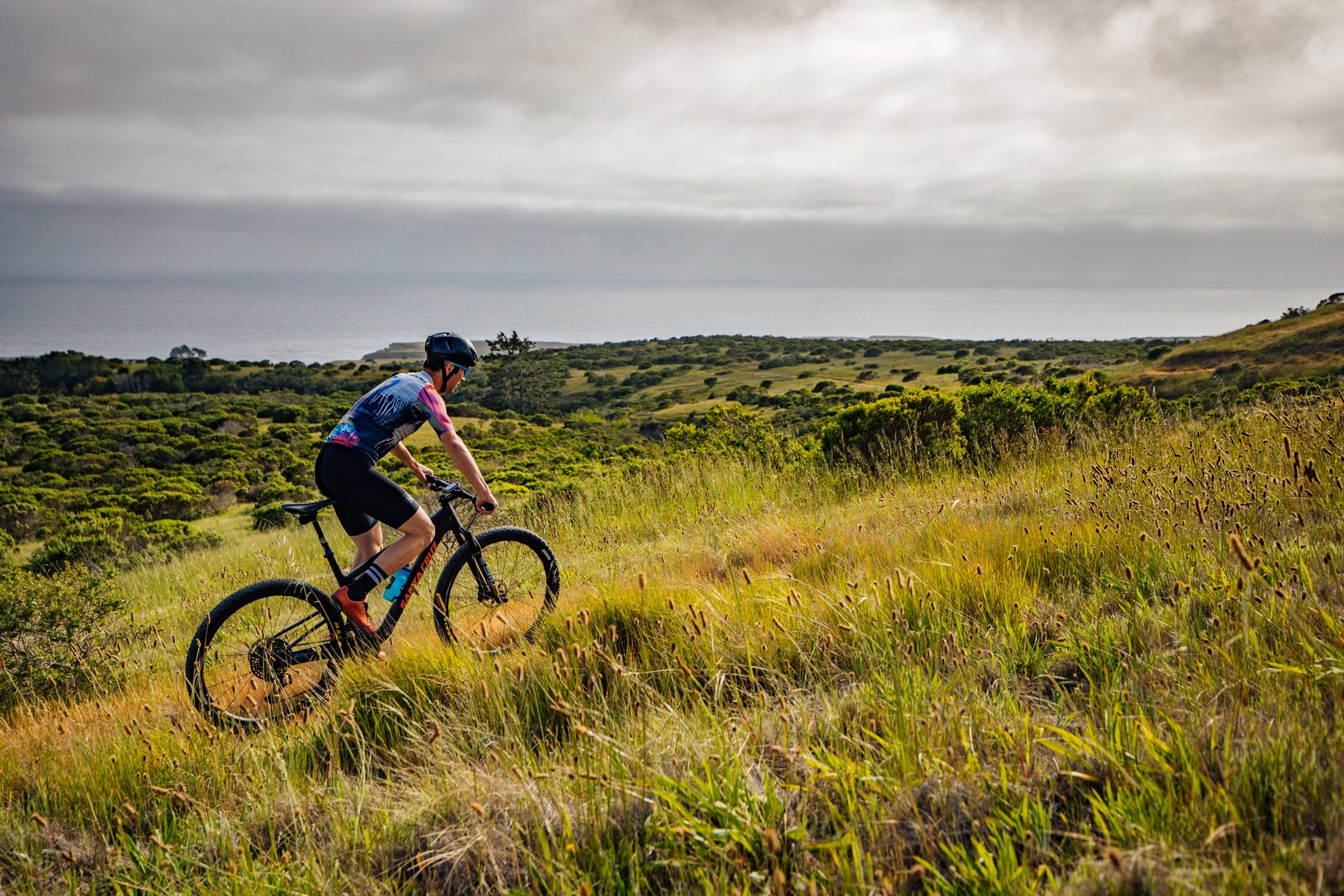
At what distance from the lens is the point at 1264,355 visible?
31.8m

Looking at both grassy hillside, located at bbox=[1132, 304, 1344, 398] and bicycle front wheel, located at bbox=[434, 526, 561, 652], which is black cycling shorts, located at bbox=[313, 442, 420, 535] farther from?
grassy hillside, located at bbox=[1132, 304, 1344, 398]

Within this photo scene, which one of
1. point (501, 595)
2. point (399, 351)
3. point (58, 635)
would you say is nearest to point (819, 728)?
point (501, 595)

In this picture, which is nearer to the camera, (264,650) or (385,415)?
(264,650)

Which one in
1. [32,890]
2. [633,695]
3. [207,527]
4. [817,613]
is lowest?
[207,527]

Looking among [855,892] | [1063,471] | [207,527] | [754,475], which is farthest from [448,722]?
[207,527]

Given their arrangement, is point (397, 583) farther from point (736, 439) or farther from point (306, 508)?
point (736, 439)

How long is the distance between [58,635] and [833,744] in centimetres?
763

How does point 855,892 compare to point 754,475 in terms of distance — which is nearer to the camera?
point 855,892

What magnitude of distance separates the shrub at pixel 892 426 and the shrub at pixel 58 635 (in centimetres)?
937

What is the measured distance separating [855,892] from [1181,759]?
1084mm

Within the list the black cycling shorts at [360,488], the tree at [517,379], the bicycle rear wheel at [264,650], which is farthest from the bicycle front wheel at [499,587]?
the tree at [517,379]

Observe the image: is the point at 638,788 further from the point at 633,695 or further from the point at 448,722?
the point at 448,722

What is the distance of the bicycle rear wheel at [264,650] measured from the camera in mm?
4621

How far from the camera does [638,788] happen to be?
2617 millimetres
